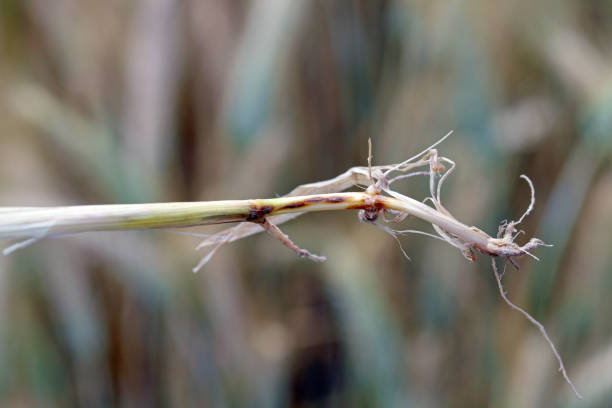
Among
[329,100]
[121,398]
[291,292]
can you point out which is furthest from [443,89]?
[121,398]

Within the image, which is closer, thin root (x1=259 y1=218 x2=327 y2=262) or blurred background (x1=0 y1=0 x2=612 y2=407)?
thin root (x1=259 y1=218 x2=327 y2=262)

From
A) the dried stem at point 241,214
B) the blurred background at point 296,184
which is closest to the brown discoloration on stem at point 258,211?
the dried stem at point 241,214

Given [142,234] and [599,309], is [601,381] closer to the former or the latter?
[599,309]

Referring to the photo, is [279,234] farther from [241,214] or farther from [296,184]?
[296,184]

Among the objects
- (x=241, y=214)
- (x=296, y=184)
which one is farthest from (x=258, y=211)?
(x=296, y=184)

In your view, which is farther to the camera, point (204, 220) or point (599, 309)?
point (599, 309)

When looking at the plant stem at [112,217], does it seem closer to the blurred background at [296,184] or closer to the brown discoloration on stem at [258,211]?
the brown discoloration on stem at [258,211]

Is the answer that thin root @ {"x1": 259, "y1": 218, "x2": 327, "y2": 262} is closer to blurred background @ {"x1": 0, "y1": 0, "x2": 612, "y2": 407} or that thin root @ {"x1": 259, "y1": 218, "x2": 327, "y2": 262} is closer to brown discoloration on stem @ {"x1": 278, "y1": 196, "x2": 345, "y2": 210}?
brown discoloration on stem @ {"x1": 278, "y1": 196, "x2": 345, "y2": 210}

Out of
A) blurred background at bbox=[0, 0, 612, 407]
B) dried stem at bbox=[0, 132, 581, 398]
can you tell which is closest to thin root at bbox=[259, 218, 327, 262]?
dried stem at bbox=[0, 132, 581, 398]
